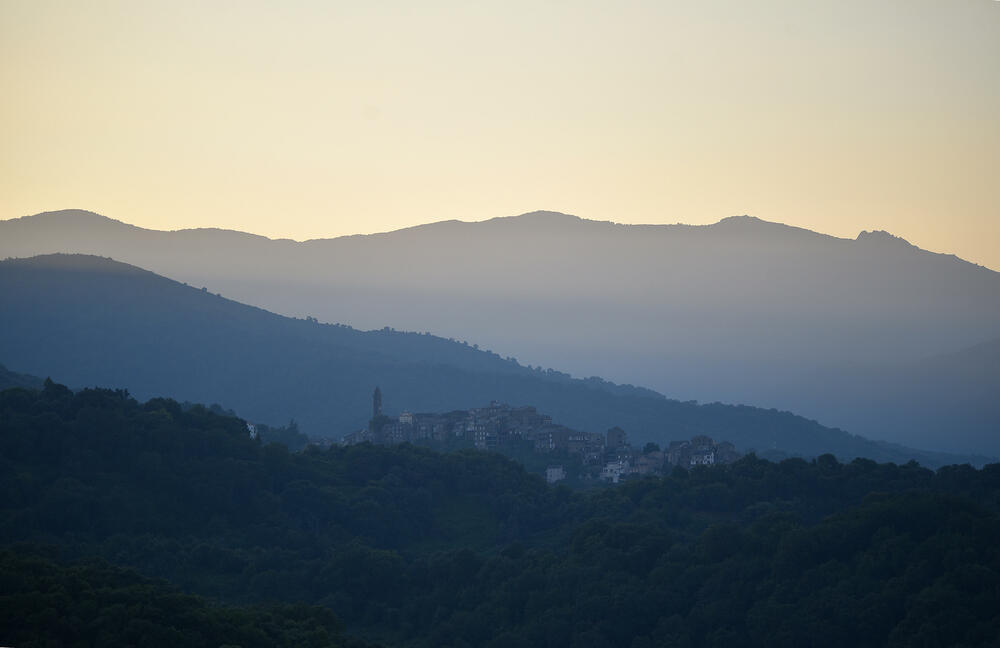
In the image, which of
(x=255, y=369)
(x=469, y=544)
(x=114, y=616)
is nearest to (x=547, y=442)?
(x=469, y=544)

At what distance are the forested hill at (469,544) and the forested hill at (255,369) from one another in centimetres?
7378

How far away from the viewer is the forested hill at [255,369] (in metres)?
137

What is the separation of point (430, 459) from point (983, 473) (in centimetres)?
2706

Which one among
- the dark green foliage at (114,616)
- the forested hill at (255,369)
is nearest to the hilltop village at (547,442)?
the forested hill at (255,369)

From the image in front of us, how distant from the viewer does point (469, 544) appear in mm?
51688

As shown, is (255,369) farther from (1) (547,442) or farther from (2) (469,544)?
(2) (469,544)

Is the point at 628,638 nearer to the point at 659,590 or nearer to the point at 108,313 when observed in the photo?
the point at 659,590

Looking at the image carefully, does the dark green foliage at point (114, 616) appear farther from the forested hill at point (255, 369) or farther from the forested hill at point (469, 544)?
the forested hill at point (255, 369)

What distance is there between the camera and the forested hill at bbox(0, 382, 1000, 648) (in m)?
33.0

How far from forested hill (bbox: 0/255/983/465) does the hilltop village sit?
44.5 metres

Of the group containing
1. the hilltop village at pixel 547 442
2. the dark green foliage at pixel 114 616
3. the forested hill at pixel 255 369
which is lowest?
the dark green foliage at pixel 114 616

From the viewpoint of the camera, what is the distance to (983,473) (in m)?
48.8

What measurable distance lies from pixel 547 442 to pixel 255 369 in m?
83.0

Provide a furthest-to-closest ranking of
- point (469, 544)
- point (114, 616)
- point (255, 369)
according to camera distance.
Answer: point (255, 369) → point (469, 544) → point (114, 616)
